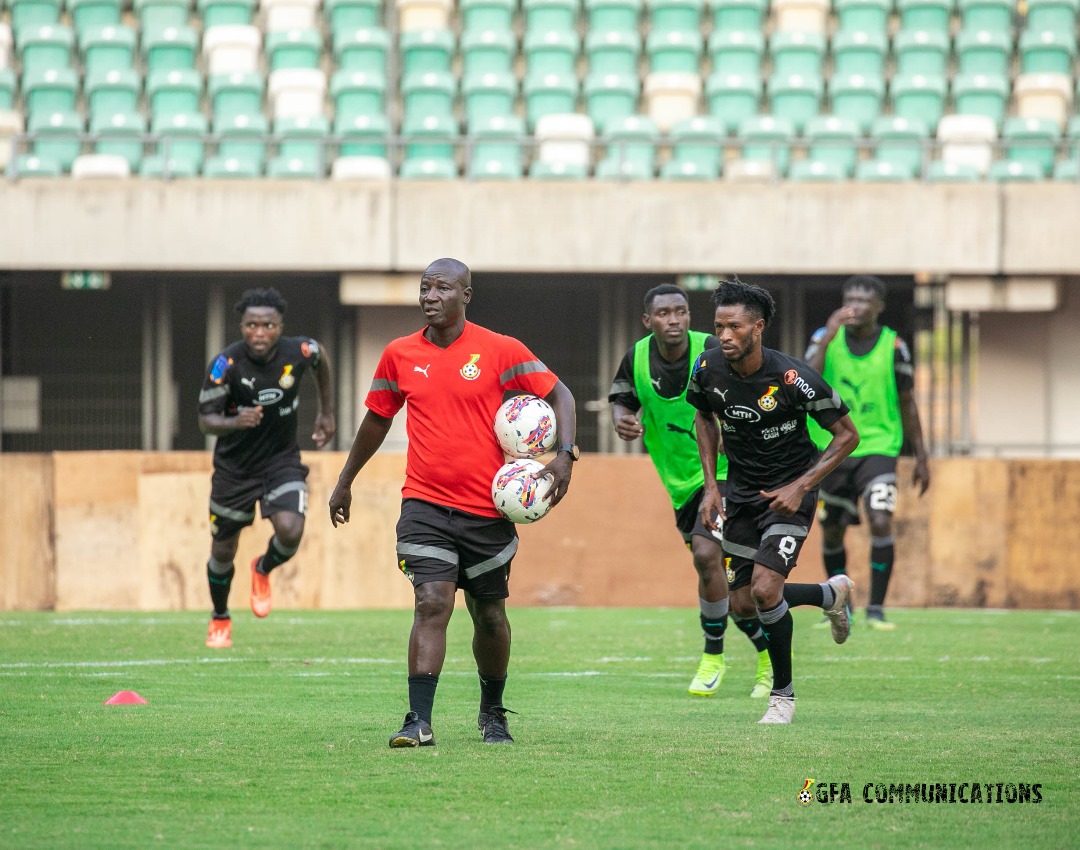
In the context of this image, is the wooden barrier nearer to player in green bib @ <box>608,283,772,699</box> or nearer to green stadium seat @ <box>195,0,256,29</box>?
player in green bib @ <box>608,283,772,699</box>

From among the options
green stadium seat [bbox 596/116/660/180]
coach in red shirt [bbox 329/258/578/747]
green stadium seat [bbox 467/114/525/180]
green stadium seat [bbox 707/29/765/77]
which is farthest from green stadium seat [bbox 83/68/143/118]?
coach in red shirt [bbox 329/258/578/747]

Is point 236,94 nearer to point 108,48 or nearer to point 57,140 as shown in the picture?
point 108,48

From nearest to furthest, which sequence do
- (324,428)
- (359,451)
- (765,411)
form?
(359,451) < (765,411) < (324,428)

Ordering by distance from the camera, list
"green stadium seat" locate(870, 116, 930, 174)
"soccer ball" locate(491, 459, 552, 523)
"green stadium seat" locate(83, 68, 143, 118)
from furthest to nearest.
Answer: "green stadium seat" locate(83, 68, 143, 118) → "green stadium seat" locate(870, 116, 930, 174) → "soccer ball" locate(491, 459, 552, 523)

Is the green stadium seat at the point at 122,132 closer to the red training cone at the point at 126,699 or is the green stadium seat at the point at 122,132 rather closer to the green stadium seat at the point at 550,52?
the green stadium seat at the point at 550,52

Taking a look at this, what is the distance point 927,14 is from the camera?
22312 millimetres

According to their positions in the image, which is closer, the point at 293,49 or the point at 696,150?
the point at 696,150

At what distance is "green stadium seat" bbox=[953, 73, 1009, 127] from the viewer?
21.4m

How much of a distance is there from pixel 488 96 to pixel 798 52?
4.25m

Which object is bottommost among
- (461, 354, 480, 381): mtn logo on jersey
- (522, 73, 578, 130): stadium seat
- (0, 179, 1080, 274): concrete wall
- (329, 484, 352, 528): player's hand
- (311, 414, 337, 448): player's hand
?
(329, 484, 352, 528): player's hand

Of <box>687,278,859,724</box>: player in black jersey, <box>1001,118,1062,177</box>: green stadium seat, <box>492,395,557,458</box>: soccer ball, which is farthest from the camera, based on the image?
<box>1001,118,1062,177</box>: green stadium seat

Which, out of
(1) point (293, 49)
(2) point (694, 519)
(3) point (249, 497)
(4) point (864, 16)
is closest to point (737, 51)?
(4) point (864, 16)

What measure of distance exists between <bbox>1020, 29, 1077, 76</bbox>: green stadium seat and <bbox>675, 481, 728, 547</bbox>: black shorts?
14.3m

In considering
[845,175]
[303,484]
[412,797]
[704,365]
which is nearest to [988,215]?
[845,175]
